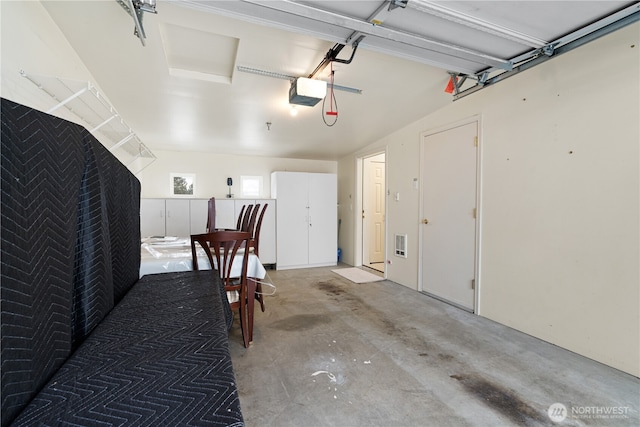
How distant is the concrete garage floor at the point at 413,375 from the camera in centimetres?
154

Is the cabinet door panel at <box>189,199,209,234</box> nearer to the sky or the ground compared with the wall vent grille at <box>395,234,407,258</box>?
nearer to the sky

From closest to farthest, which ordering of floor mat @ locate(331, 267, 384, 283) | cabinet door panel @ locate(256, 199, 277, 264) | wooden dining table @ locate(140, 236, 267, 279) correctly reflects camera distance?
1. wooden dining table @ locate(140, 236, 267, 279)
2. floor mat @ locate(331, 267, 384, 283)
3. cabinet door panel @ locate(256, 199, 277, 264)

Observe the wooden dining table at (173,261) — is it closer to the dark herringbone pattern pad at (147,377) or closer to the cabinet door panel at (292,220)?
the dark herringbone pattern pad at (147,377)

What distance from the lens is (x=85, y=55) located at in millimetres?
2182

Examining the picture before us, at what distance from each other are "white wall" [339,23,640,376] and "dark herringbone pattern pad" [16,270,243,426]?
2.72 meters

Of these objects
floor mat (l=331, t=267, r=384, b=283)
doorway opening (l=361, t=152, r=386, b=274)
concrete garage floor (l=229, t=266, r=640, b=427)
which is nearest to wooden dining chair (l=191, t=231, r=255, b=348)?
concrete garage floor (l=229, t=266, r=640, b=427)

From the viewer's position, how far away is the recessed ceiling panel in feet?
7.13

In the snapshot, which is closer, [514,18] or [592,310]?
[514,18]

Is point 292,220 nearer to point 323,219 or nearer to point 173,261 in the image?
point 323,219

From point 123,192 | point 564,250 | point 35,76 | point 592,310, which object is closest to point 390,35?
point 123,192

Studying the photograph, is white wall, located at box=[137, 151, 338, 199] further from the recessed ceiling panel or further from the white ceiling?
the recessed ceiling panel

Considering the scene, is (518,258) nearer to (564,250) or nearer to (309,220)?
(564,250)

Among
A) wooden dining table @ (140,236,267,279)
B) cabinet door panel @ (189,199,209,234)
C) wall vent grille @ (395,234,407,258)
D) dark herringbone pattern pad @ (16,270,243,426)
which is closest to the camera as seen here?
dark herringbone pattern pad @ (16,270,243,426)

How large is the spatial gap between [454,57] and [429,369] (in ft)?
8.03
